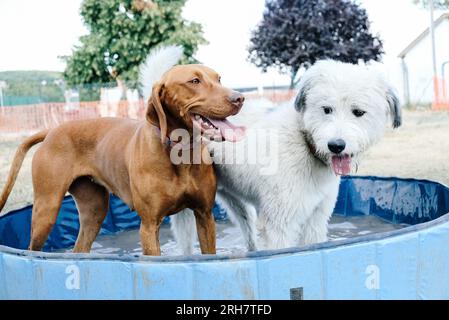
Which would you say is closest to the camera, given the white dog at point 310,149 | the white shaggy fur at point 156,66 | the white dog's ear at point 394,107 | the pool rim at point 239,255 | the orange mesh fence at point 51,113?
the pool rim at point 239,255

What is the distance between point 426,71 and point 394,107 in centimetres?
2138

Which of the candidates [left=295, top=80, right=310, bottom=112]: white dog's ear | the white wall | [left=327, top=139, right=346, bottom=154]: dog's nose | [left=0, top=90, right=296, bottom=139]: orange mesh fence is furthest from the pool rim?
the white wall

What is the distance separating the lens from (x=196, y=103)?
9.49ft

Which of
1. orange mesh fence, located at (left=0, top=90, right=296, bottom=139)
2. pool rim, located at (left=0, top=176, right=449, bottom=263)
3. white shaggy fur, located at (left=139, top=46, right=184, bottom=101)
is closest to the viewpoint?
pool rim, located at (left=0, top=176, right=449, bottom=263)

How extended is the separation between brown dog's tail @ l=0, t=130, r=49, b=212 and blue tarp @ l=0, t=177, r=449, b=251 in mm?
784

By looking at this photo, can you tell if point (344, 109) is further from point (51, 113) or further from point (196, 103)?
point (51, 113)

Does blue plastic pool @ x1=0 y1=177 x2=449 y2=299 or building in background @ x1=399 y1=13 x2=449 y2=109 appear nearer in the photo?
blue plastic pool @ x1=0 y1=177 x2=449 y2=299

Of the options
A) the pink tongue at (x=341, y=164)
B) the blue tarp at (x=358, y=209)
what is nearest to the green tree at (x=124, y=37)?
the blue tarp at (x=358, y=209)

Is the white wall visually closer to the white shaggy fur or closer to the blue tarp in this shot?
the blue tarp

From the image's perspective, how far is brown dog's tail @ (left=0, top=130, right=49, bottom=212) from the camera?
373 centimetres

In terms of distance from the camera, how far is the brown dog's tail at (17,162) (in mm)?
3729

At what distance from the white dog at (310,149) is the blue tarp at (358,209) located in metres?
1.51

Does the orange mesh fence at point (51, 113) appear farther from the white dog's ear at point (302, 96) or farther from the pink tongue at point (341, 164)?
the pink tongue at point (341, 164)

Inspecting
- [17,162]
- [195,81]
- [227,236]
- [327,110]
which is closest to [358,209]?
[227,236]
